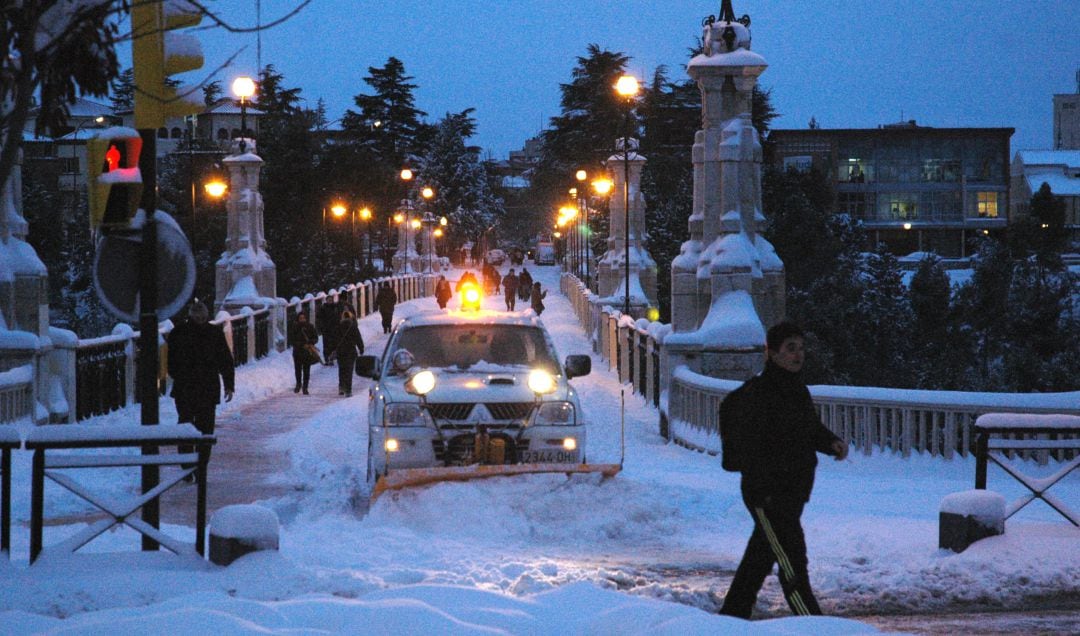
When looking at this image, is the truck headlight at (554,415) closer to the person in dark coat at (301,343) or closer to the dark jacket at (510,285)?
the person in dark coat at (301,343)

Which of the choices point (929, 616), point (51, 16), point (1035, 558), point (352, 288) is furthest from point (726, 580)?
point (352, 288)

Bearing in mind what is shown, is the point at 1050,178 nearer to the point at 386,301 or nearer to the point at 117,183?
the point at 386,301

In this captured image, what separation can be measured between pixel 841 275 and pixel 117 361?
46292 millimetres

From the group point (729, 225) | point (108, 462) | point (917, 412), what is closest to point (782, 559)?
point (108, 462)

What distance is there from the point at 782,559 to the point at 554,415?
531 cm

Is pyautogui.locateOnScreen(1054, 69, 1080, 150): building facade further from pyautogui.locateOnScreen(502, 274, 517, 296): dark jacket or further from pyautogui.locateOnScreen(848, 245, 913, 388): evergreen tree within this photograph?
pyautogui.locateOnScreen(502, 274, 517, 296): dark jacket

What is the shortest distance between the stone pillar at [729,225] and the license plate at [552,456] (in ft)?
20.3

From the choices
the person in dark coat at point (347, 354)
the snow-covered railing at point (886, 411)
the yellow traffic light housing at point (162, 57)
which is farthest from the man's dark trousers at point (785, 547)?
the person in dark coat at point (347, 354)

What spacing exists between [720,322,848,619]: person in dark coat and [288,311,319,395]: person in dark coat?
1805 cm

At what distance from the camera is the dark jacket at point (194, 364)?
1395 centimetres

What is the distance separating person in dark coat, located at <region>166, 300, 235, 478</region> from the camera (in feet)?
45.8

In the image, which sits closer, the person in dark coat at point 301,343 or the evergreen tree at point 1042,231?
the person in dark coat at point 301,343

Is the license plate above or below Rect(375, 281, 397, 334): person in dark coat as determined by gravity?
below

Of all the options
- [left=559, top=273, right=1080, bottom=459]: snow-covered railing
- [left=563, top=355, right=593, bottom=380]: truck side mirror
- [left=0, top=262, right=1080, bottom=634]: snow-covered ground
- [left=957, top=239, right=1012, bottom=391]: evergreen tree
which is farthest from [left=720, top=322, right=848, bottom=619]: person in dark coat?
[left=957, top=239, right=1012, bottom=391]: evergreen tree
